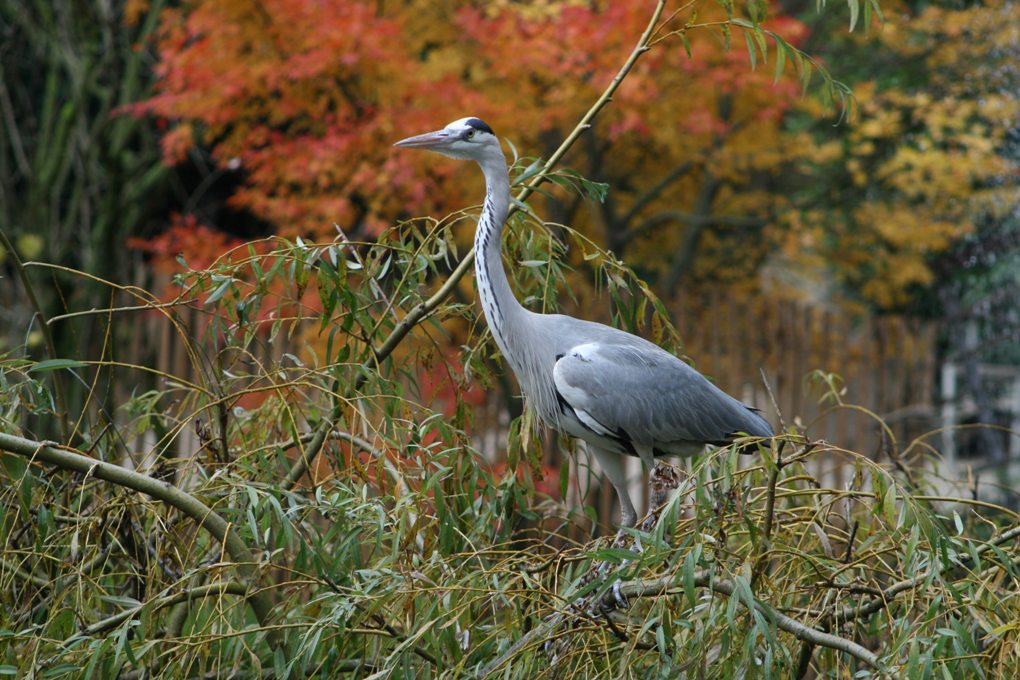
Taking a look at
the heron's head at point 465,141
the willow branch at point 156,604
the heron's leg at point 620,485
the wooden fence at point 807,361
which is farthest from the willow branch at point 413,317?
the wooden fence at point 807,361

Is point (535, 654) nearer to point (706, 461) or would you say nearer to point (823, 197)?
point (706, 461)

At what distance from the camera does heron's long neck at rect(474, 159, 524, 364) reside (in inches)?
130

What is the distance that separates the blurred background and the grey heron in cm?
251

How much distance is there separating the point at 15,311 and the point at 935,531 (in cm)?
864

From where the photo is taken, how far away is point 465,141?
11.2 ft

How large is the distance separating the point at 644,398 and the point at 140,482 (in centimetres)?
157

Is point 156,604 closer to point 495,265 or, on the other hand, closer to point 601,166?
point 495,265

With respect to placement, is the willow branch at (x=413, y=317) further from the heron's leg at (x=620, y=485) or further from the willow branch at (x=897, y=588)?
the willow branch at (x=897, y=588)

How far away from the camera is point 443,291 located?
306 cm

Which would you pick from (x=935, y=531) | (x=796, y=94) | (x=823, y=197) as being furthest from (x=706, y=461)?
(x=823, y=197)

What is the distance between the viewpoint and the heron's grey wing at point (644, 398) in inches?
136

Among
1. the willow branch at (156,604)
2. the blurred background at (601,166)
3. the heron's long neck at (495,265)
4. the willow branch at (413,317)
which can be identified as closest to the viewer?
the willow branch at (156,604)

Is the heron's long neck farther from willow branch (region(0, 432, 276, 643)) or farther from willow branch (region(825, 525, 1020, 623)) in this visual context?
willow branch (region(825, 525, 1020, 623))

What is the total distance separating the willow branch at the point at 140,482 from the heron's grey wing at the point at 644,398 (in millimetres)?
1169
